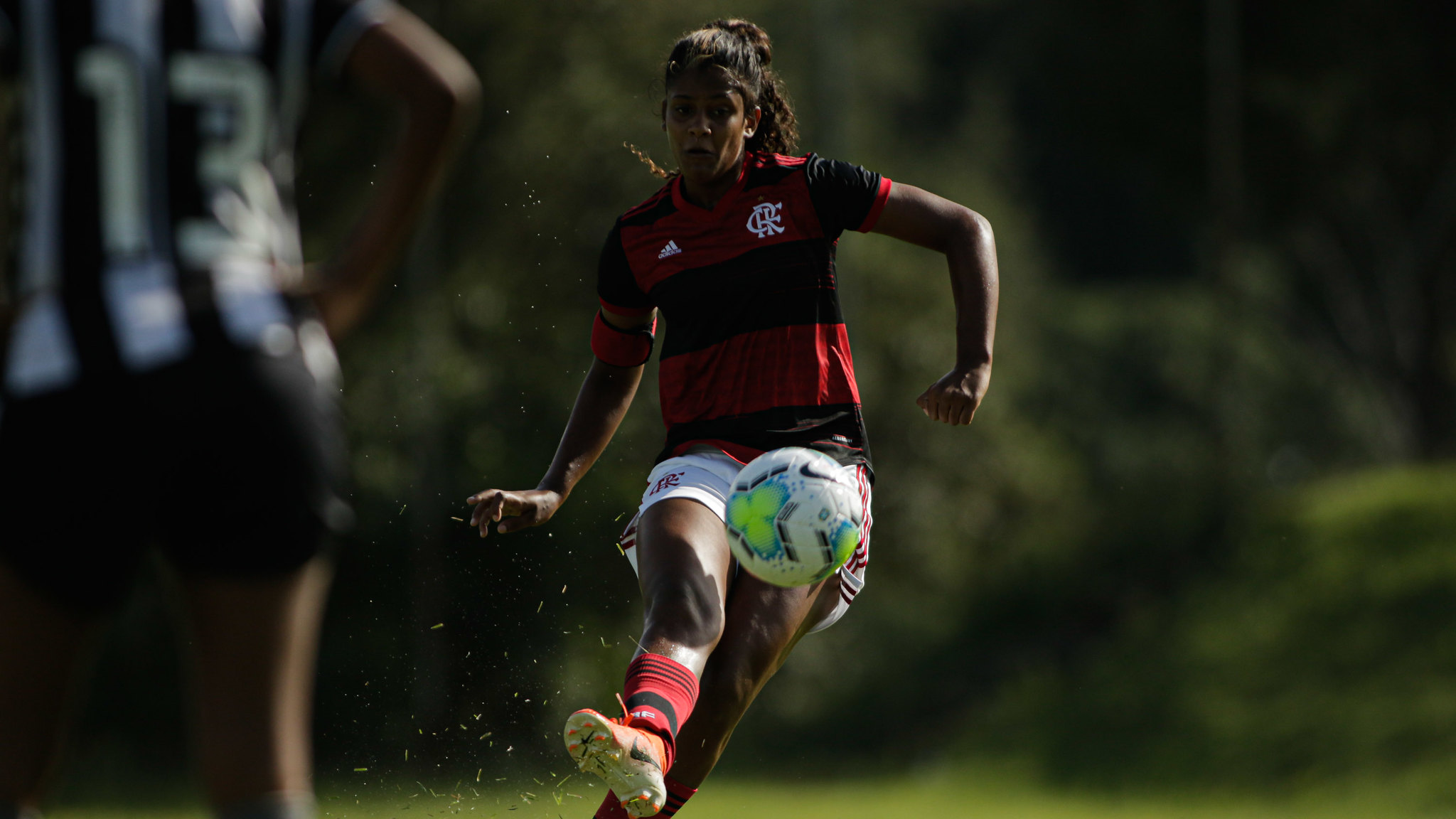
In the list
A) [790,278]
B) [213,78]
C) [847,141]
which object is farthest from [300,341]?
[847,141]

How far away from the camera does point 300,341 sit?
2.06m

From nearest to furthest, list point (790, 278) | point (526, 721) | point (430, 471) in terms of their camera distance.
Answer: point (790, 278) → point (526, 721) → point (430, 471)

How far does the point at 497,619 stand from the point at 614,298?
A: 5.83m

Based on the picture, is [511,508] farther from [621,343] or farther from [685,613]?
[621,343]

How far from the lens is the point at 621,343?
Result: 4.52 metres

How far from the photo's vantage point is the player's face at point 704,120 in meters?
4.12

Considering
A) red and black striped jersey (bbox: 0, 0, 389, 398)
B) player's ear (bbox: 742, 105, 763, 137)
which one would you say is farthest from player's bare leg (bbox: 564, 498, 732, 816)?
red and black striped jersey (bbox: 0, 0, 389, 398)

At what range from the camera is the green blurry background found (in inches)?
415

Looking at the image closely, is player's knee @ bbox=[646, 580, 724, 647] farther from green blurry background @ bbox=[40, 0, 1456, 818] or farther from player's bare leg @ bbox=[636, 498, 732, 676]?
green blurry background @ bbox=[40, 0, 1456, 818]

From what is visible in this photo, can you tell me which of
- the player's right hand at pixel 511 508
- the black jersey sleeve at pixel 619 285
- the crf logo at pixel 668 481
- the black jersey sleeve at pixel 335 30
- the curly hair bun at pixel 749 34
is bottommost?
the player's right hand at pixel 511 508

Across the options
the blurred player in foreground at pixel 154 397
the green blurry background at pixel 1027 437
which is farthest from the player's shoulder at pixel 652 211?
the green blurry background at pixel 1027 437

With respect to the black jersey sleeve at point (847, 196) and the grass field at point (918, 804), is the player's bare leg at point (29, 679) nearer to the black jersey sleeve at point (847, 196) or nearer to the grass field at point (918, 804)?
the black jersey sleeve at point (847, 196)

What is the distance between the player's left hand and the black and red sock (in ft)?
2.77

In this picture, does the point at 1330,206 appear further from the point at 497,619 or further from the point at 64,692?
the point at 64,692
